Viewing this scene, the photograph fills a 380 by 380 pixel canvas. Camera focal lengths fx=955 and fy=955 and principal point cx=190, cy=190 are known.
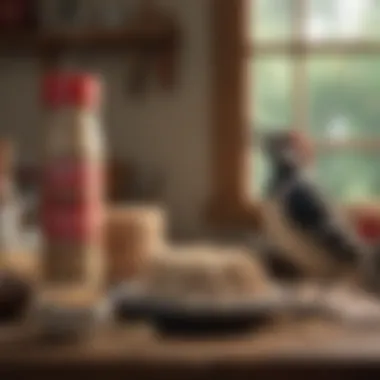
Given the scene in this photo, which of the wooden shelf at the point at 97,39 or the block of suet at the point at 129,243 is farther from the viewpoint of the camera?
the wooden shelf at the point at 97,39

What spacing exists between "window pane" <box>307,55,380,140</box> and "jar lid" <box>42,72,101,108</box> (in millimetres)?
1369

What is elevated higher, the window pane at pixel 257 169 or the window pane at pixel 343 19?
the window pane at pixel 343 19

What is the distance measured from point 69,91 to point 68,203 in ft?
0.31

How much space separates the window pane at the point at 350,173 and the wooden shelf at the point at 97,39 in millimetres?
428

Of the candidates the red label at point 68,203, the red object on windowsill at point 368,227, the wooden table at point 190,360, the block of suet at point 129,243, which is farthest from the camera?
the red object on windowsill at point 368,227

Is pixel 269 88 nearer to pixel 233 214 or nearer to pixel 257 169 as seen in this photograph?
pixel 257 169

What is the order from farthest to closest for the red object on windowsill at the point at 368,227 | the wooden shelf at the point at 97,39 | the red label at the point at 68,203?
the wooden shelf at the point at 97,39 < the red object on windowsill at the point at 368,227 < the red label at the point at 68,203

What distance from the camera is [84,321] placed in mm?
606

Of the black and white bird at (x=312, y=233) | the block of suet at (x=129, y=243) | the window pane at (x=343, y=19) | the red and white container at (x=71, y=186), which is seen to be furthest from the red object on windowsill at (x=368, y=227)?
the window pane at (x=343, y=19)

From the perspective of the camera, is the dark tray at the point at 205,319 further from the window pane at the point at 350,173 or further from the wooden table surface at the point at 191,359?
the window pane at the point at 350,173

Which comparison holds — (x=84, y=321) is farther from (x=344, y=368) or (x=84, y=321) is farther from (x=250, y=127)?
(x=250, y=127)

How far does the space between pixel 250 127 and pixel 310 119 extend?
135mm

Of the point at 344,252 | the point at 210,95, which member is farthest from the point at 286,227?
the point at 210,95

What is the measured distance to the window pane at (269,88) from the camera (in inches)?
82.3
